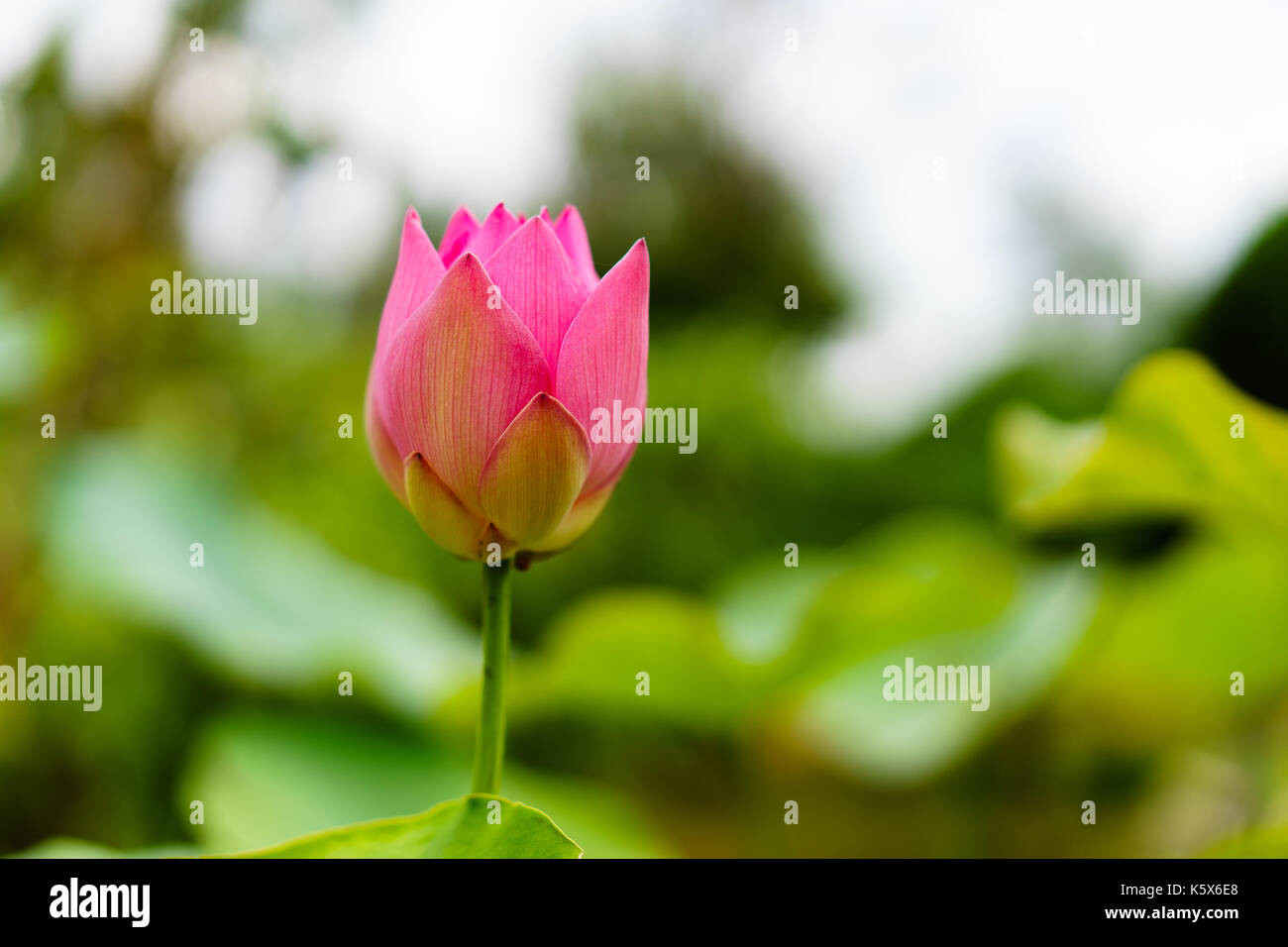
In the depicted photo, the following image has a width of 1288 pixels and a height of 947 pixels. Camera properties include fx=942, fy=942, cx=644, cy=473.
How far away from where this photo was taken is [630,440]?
32cm

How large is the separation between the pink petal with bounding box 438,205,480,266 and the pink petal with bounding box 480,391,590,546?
8 centimetres

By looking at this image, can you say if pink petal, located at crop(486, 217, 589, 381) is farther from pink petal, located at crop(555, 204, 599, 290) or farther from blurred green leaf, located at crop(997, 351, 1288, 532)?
blurred green leaf, located at crop(997, 351, 1288, 532)

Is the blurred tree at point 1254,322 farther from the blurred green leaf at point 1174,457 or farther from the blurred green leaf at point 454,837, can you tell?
the blurred green leaf at point 454,837

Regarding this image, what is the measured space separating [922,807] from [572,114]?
7.91 ft

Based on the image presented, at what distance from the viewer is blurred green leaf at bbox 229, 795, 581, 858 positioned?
0.98ft

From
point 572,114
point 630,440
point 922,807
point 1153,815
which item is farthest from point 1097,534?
point 572,114

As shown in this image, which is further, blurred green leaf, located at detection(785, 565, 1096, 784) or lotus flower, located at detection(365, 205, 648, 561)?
blurred green leaf, located at detection(785, 565, 1096, 784)

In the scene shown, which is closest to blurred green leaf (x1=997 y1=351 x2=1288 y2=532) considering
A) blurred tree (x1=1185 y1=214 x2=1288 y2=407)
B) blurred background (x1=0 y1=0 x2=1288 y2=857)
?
blurred background (x1=0 y1=0 x2=1288 y2=857)

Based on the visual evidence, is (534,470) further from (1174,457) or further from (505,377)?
(1174,457)

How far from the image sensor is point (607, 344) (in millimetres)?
297

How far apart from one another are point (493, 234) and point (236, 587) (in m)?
0.92

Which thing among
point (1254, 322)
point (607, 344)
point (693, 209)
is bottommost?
point (607, 344)

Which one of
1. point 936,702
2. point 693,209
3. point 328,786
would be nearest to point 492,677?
point 328,786
